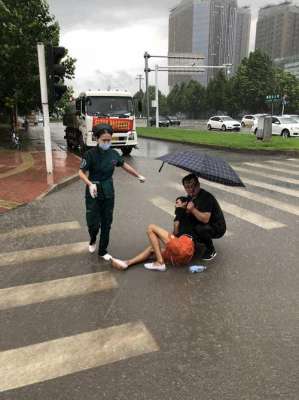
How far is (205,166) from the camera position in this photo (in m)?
4.54

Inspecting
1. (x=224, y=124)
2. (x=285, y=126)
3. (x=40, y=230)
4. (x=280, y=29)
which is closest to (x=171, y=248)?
(x=40, y=230)

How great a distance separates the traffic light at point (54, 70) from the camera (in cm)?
991

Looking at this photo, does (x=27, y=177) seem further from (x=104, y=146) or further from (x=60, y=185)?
(x=104, y=146)

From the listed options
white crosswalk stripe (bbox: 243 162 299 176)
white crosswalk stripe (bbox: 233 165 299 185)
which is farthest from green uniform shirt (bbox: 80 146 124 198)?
white crosswalk stripe (bbox: 243 162 299 176)

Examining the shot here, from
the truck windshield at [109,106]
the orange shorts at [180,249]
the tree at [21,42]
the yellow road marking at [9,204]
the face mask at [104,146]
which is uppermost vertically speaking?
the tree at [21,42]

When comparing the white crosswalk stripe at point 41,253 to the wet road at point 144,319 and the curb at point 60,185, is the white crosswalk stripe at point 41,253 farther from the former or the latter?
the curb at point 60,185

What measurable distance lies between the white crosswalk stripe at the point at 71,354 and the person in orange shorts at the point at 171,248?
4.49 feet

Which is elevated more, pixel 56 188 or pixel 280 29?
pixel 280 29

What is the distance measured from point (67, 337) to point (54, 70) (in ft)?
26.8

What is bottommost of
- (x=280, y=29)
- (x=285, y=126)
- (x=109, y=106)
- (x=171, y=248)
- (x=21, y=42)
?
(x=171, y=248)

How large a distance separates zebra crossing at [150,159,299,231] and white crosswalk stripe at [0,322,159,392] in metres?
3.78

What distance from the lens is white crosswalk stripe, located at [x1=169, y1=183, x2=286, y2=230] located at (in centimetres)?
663

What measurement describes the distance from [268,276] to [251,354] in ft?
5.42

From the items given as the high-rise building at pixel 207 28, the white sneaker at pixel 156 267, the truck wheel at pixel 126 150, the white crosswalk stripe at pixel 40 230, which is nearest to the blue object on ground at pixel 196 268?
the white sneaker at pixel 156 267
